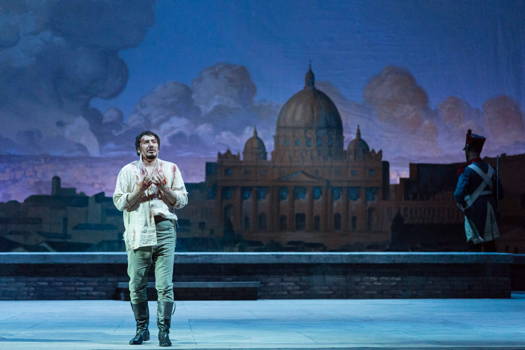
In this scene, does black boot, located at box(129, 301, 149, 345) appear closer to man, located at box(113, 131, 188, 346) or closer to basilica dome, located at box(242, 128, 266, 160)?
man, located at box(113, 131, 188, 346)

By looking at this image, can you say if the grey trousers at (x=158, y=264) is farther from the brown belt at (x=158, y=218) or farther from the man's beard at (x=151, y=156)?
the man's beard at (x=151, y=156)

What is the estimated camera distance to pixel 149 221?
592cm

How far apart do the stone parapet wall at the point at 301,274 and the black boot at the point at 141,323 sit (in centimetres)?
384

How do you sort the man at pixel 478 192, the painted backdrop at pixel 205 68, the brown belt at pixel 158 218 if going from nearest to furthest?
the brown belt at pixel 158 218 → the man at pixel 478 192 → the painted backdrop at pixel 205 68

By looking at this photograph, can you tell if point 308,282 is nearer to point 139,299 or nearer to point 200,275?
point 200,275

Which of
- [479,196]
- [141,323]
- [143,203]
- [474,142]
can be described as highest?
[474,142]

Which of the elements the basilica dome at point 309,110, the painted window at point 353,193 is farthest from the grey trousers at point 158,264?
the painted window at point 353,193

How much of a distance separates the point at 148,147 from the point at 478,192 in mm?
5218

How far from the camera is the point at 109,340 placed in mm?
6113

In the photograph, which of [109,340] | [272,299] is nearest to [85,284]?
[272,299]

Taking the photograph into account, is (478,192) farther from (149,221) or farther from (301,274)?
(149,221)

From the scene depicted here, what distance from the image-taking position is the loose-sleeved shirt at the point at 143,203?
19.4ft

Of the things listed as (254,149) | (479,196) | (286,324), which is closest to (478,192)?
(479,196)

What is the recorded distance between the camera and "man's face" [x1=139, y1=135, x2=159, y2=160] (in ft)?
19.7
